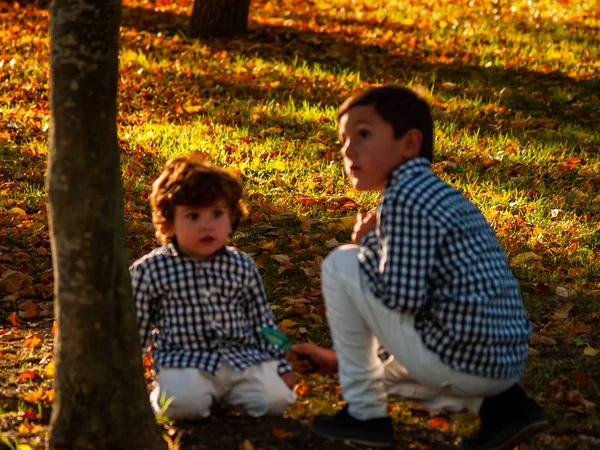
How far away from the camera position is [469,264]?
3.07m

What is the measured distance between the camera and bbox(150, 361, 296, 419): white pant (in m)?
3.33

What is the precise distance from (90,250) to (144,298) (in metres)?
0.59

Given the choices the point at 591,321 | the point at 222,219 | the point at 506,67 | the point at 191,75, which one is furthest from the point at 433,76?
the point at 222,219

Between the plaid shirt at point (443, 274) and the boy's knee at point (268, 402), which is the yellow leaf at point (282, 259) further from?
the plaid shirt at point (443, 274)

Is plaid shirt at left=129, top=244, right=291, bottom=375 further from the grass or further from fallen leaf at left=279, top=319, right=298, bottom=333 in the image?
fallen leaf at left=279, top=319, right=298, bottom=333

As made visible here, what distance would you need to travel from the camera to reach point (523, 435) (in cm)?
311

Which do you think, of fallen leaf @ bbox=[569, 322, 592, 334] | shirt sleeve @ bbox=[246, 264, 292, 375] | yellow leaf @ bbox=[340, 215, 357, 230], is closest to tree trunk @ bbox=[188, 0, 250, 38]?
yellow leaf @ bbox=[340, 215, 357, 230]

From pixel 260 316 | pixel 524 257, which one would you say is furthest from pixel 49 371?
pixel 524 257

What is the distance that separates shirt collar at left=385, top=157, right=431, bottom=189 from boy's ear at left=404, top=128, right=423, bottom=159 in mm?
63

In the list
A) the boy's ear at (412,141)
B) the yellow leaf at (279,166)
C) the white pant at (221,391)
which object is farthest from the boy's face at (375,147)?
the yellow leaf at (279,166)

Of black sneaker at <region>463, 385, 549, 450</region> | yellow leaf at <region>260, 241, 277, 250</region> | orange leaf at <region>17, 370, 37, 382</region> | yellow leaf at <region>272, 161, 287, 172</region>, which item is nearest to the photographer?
black sneaker at <region>463, 385, 549, 450</region>

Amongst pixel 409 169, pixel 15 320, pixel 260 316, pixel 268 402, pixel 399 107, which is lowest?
pixel 15 320

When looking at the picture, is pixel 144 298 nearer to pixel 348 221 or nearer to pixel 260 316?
pixel 260 316

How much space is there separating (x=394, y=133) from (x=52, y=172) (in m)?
1.11
